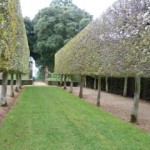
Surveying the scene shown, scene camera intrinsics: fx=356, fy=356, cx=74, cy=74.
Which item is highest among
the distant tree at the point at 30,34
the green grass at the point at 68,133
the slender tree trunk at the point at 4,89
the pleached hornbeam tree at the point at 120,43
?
the distant tree at the point at 30,34

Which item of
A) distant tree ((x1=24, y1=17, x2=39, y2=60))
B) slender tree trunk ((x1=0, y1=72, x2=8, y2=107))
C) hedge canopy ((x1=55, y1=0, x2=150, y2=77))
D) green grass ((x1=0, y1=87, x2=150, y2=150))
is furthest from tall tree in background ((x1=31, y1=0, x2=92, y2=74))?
green grass ((x1=0, y1=87, x2=150, y2=150))

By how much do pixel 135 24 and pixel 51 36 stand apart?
38753mm

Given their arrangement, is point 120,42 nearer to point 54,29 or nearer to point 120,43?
point 120,43

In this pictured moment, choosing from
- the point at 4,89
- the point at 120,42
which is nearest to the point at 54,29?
the point at 4,89

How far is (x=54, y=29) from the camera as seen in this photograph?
51625 mm

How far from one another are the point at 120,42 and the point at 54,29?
3730 centimetres

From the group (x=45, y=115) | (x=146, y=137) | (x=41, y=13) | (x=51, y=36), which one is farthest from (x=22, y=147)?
(x=41, y=13)

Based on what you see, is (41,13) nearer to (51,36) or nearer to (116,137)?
(51,36)

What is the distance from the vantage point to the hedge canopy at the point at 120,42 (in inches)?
489

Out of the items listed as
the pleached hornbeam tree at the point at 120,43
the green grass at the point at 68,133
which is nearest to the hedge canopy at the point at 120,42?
the pleached hornbeam tree at the point at 120,43

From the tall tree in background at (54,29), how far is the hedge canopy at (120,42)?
1054 inches

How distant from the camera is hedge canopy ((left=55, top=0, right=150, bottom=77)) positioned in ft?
40.7

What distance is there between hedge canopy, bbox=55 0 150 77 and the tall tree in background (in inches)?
1054

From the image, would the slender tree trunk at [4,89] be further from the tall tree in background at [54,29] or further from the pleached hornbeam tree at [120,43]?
the tall tree in background at [54,29]
